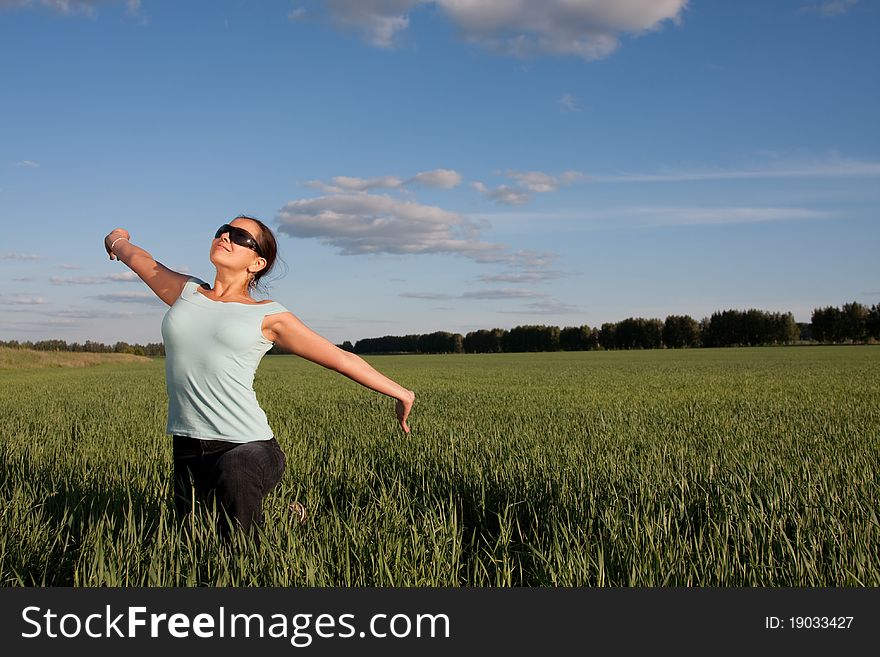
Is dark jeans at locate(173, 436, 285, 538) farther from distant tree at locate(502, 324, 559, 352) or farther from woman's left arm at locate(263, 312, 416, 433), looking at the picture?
distant tree at locate(502, 324, 559, 352)

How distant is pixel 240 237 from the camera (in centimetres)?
342

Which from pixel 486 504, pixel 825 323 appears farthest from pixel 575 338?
pixel 486 504

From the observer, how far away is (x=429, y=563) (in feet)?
11.2

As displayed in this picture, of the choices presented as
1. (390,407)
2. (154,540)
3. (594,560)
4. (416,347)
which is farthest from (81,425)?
(416,347)

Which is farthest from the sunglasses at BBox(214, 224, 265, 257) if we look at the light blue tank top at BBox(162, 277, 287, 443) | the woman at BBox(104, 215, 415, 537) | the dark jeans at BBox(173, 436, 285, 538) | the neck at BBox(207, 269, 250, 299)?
the dark jeans at BBox(173, 436, 285, 538)

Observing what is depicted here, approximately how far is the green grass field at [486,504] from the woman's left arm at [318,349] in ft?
2.58

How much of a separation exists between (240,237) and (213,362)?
66 centimetres

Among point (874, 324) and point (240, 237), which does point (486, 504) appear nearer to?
point (240, 237)

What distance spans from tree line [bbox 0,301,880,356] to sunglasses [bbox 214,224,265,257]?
116730 mm

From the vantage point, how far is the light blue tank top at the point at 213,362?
3.24m

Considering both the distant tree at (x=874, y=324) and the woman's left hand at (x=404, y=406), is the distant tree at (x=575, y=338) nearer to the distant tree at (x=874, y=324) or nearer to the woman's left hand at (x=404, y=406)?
the distant tree at (x=874, y=324)

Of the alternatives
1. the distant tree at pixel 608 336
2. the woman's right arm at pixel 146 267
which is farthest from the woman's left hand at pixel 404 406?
the distant tree at pixel 608 336

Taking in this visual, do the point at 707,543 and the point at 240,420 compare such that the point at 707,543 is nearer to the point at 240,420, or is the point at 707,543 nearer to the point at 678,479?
the point at 678,479

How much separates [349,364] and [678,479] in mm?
3179
